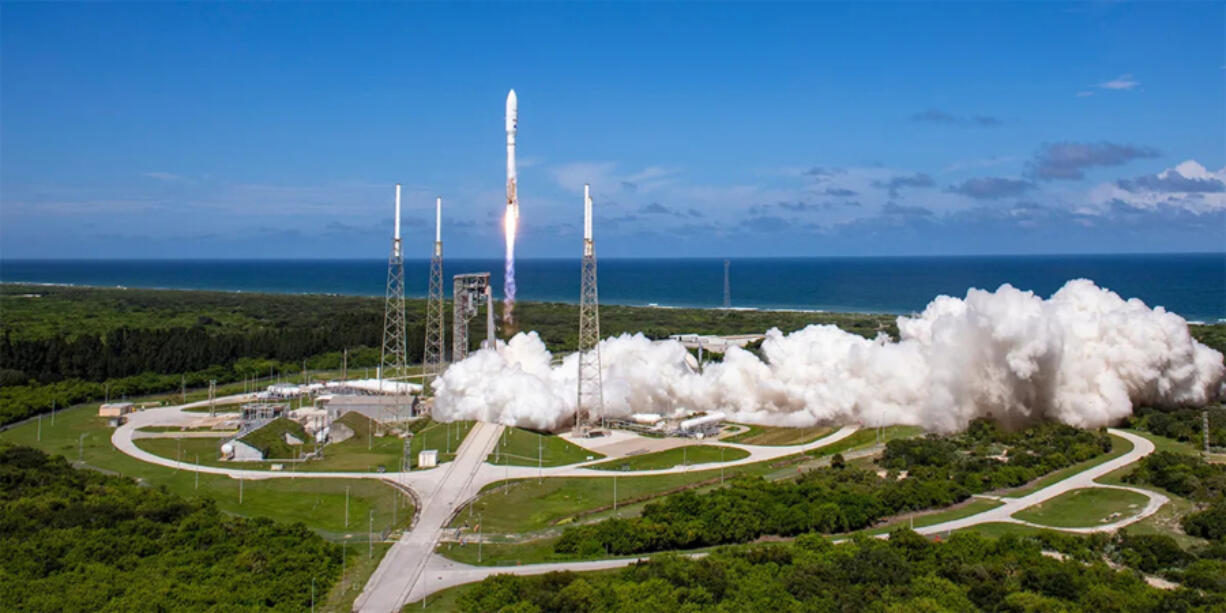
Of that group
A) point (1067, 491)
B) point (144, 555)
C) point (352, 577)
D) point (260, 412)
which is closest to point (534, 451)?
point (260, 412)

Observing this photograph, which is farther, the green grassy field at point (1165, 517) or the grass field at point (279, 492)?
the grass field at point (279, 492)

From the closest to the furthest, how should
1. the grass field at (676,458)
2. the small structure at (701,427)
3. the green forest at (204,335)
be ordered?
the grass field at (676,458)
the small structure at (701,427)
the green forest at (204,335)

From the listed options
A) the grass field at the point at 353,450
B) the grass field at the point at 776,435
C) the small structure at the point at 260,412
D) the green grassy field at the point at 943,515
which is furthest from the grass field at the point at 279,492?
the grass field at the point at 776,435

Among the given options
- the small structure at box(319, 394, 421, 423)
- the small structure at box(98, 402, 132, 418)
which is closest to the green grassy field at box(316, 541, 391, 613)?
the small structure at box(319, 394, 421, 423)

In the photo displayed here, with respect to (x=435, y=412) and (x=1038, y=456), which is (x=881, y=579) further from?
(x=435, y=412)

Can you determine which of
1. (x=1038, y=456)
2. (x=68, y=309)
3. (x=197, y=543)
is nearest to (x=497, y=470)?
(x=197, y=543)

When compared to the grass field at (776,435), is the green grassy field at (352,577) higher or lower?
lower

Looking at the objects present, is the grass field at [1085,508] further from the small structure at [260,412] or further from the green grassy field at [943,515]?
the small structure at [260,412]

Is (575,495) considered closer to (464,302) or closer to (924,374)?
(464,302)
